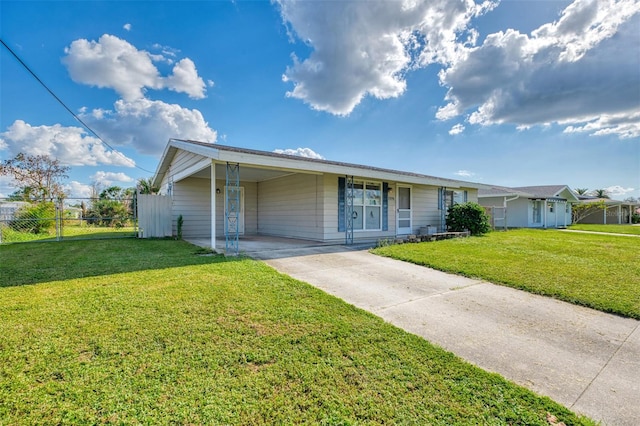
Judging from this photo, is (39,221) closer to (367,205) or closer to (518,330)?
(367,205)

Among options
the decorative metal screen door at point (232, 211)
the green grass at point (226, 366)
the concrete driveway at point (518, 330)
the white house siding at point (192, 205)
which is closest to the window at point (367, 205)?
the decorative metal screen door at point (232, 211)

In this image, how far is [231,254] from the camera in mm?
6922

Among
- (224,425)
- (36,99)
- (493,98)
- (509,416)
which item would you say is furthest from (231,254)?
(493,98)

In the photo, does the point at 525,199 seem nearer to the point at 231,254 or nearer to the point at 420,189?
the point at 420,189

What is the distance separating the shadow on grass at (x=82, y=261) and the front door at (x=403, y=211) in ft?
25.3

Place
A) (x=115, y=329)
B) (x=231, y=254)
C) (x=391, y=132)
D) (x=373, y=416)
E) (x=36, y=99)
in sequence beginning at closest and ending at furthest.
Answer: (x=373, y=416) < (x=115, y=329) < (x=231, y=254) < (x=36, y=99) < (x=391, y=132)

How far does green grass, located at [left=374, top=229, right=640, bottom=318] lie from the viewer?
14.0ft

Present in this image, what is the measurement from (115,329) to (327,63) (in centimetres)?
1115

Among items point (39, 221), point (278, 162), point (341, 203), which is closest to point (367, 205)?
point (341, 203)

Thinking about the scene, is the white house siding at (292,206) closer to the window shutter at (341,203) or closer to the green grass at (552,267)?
the window shutter at (341,203)

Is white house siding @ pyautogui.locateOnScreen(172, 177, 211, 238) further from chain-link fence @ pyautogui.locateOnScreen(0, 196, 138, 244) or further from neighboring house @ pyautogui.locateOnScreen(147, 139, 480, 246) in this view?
chain-link fence @ pyautogui.locateOnScreen(0, 196, 138, 244)

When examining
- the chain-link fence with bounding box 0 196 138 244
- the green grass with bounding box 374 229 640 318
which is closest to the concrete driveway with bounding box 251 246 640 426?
the green grass with bounding box 374 229 640 318

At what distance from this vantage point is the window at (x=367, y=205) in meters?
10.2

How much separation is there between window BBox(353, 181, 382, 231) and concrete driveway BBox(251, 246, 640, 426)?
476 centimetres
